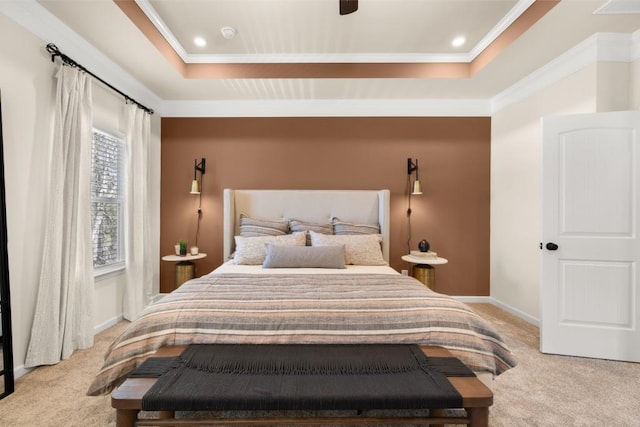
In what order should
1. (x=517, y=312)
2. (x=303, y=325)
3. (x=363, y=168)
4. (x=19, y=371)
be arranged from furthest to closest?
(x=363, y=168), (x=517, y=312), (x=19, y=371), (x=303, y=325)

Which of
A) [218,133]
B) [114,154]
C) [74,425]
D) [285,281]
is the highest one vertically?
[218,133]

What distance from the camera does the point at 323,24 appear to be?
2.71m

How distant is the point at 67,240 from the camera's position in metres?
2.44

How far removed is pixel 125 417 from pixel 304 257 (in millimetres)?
1777

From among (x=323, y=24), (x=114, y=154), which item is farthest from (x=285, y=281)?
(x=114, y=154)

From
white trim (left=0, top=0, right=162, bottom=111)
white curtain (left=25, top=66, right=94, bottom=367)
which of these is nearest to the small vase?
white curtain (left=25, top=66, right=94, bottom=367)

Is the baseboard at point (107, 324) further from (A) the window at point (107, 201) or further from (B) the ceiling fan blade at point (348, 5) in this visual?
(B) the ceiling fan blade at point (348, 5)

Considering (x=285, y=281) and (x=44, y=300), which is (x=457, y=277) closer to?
(x=285, y=281)

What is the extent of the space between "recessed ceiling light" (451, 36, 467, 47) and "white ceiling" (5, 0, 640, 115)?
50mm

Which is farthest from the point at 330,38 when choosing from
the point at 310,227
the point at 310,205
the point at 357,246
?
the point at 357,246

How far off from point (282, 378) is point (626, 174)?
2.99 m

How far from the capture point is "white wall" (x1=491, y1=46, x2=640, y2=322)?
2.62m

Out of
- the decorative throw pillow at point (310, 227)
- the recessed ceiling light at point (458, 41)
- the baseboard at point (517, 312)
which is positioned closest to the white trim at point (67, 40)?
the decorative throw pillow at point (310, 227)

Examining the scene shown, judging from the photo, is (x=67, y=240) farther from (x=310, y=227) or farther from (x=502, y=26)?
(x=502, y=26)
